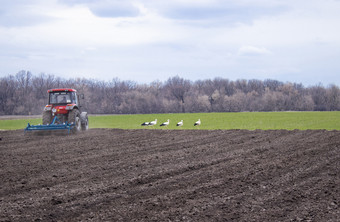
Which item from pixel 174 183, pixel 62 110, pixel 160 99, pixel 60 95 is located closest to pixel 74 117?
pixel 62 110

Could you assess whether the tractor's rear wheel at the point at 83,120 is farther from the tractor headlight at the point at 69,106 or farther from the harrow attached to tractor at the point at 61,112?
the tractor headlight at the point at 69,106

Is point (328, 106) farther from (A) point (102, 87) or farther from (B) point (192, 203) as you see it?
(B) point (192, 203)

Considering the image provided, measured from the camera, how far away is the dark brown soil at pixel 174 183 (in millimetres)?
6022

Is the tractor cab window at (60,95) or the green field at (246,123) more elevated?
the tractor cab window at (60,95)

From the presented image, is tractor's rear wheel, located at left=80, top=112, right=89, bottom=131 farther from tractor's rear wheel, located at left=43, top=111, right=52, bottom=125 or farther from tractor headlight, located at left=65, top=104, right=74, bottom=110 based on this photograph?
tractor's rear wheel, located at left=43, top=111, right=52, bottom=125

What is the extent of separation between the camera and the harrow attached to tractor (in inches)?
736

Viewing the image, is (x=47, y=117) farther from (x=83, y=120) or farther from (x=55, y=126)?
(x=83, y=120)

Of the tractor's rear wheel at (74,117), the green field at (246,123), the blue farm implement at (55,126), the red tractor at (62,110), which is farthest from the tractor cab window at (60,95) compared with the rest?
the green field at (246,123)

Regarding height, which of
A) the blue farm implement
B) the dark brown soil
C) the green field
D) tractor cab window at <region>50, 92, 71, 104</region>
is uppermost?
tractor cab window at <region>50, 92, 71, 104</region>

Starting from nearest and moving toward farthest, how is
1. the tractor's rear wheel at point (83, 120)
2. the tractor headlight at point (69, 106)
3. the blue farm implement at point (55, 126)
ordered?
the blue farm implement at point (55, 126) < the tractor headlight at point (69, 106) < the tractor's rear wheel at point (83, 120)

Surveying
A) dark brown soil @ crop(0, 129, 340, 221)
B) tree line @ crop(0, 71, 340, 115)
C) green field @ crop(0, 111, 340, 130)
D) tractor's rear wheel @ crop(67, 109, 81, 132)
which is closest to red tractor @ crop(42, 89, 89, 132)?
tractor's rear wheel @ crop(67, 109, 81, 132)

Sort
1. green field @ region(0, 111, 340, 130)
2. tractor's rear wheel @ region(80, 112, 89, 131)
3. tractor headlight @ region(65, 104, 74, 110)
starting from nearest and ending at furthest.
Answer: tractor headlight @ region(65, 104, 74, 110)
tractor's rear wheel @ region(80, 112, 89, 131)
green field @ region(0, 111, 340, 130)

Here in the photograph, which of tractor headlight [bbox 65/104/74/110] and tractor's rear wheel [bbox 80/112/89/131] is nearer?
tractor headlight [bbox 65/104/74/110]

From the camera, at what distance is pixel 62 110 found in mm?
19344
